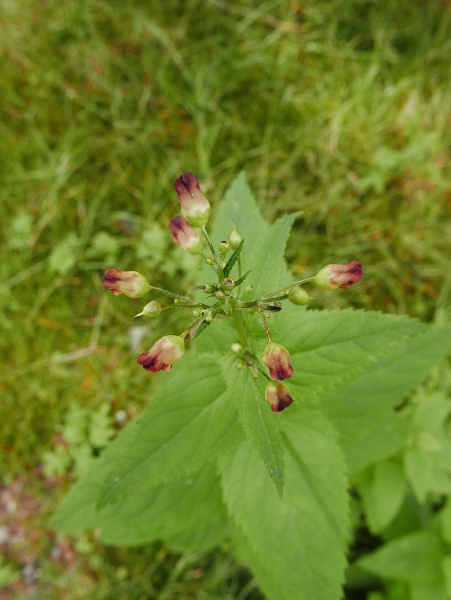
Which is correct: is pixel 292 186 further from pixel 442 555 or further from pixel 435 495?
pixel 442 555

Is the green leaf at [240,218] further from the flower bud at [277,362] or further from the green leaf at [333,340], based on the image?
the flower bud at [277,362]

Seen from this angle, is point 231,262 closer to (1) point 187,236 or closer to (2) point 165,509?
(1) point 187,236

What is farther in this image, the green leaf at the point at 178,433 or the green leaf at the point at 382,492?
the green leaf at the point at 382,492

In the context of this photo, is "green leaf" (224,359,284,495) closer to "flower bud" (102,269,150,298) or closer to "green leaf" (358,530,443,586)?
"flower bud" (102,269,150,298)

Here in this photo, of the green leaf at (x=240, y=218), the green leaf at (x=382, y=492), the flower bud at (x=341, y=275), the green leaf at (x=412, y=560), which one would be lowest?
the green leaf at (x=412, y=560)

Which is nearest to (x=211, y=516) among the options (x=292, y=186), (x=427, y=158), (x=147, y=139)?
(x=292, y=186)

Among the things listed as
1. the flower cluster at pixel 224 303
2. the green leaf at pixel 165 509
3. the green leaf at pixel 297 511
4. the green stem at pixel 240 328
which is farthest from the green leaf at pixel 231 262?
the green leaf at pixel 165 509
